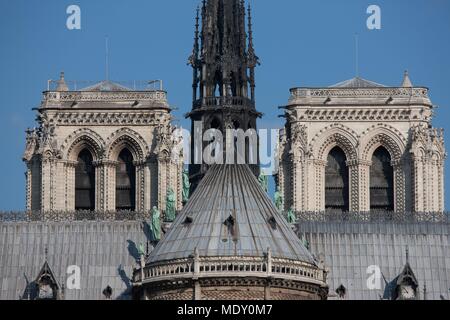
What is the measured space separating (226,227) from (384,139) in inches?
1019

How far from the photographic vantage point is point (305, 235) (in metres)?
171

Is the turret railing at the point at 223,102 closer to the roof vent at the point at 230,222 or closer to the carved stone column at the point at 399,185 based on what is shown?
the roof vent at the point at 230,222

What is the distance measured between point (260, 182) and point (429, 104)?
2072 cm

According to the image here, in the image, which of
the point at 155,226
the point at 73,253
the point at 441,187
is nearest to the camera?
the point at 155,226

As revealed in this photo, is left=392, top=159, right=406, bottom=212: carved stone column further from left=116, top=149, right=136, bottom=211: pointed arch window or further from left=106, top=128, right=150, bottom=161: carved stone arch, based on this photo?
left=116, top=149, right=136, bottom=211: pointed arch window

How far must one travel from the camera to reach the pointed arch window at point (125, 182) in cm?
18138

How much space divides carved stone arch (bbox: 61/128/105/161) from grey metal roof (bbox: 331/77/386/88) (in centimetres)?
1216

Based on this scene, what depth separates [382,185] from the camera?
182 metres

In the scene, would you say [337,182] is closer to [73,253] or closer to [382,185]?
[382,185]

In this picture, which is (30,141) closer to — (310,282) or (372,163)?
(372,163)

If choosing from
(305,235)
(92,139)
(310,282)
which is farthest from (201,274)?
(92,139)

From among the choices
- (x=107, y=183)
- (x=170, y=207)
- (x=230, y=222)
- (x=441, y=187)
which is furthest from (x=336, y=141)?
(x=230, y=222)

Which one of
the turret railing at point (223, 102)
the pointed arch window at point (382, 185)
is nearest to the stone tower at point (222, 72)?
the turret railing at point (223, 102)
